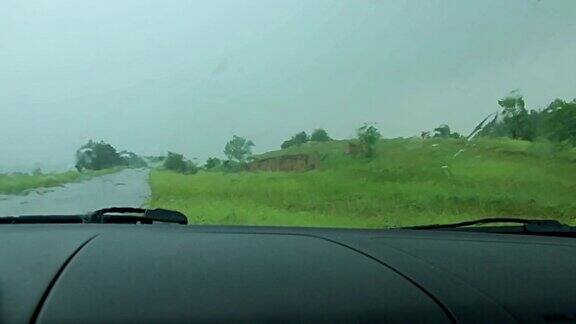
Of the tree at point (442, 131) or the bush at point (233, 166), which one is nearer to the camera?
the bush at point (233, 166)

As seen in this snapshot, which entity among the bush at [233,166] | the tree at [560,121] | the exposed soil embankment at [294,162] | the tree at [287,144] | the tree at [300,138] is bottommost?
the bush at [233,166]

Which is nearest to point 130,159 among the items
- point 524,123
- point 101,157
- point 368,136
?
point 101,157

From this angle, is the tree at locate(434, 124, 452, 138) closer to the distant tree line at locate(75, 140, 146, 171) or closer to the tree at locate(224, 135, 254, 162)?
the tree at locate(224, 135, 254, 162)

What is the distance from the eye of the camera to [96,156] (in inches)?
159

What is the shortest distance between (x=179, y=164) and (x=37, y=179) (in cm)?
71

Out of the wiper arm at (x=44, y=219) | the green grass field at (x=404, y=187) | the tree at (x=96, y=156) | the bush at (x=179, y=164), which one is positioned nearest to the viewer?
the wiper arm at (x=44, y=219)

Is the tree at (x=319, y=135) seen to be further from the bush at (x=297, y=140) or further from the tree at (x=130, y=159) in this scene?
the tree at (x=130, y=159)

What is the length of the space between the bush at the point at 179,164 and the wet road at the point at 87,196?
173mm

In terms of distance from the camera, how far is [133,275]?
5.06 feet

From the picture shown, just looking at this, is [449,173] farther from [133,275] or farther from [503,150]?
[133,275]

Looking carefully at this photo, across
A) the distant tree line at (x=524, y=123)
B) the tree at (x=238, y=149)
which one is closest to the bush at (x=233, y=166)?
the tree at (x=238, y=149)

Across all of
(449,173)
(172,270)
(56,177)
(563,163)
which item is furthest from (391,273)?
(563,163)

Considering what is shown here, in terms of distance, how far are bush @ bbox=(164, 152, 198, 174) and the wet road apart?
0.57 feet

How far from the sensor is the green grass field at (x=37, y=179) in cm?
359
